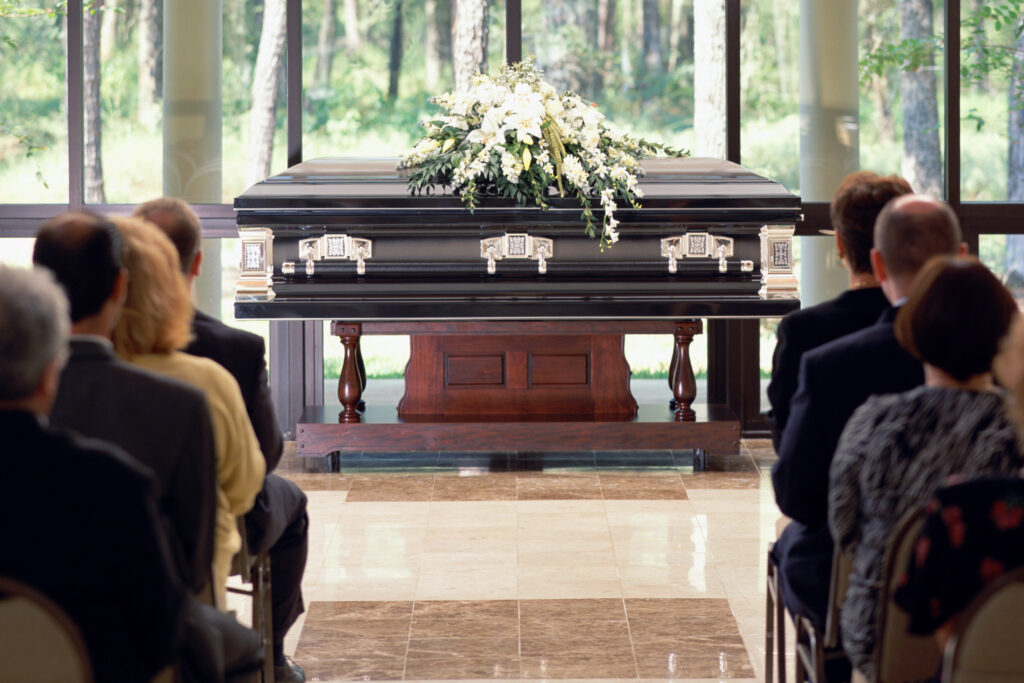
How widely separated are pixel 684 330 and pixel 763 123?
1.50 metres

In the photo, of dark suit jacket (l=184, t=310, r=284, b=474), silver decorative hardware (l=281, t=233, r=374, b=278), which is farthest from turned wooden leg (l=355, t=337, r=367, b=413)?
dark suit jacket (l=184, t=310, r=284, b=474)

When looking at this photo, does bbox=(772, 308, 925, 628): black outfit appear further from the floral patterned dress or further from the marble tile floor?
the marble tile floor

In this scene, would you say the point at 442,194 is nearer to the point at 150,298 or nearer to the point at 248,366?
the point at 248,366

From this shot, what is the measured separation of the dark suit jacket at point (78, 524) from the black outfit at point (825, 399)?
4.38 ft

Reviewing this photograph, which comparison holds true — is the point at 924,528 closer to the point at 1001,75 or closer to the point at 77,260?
the point at 77,260

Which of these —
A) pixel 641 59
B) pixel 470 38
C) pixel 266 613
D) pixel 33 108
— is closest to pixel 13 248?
pixel 33 108

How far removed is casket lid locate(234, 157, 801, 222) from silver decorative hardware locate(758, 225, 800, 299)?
67 millimetres

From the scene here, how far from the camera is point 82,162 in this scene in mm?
6852

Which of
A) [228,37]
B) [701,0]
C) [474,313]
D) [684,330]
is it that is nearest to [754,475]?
[684,330]

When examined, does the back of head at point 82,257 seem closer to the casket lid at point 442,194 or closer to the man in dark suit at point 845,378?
the man in dark suit at point 845,378

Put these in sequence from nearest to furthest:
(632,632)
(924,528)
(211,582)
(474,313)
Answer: (924,528) < (211,582) < (632,632) < (474,313)

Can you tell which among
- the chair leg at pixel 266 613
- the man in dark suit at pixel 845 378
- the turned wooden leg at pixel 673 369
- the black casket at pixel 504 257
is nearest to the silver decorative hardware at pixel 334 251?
the black casket at pixel 504 257

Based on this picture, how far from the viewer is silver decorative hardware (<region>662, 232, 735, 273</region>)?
584 cm

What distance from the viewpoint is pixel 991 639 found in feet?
6.01
